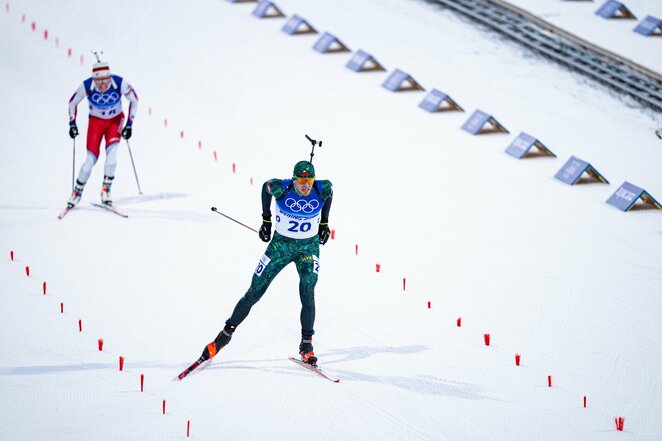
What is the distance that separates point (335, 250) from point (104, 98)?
390 centimetres

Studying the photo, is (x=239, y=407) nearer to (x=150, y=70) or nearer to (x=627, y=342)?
(x=627, y=342)

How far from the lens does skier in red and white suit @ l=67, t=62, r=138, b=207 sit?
46.3 feet

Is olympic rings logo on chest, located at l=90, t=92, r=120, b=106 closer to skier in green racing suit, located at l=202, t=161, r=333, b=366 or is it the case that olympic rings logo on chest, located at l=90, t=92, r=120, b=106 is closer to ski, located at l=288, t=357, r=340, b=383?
skier in green racing suit, located at l=202, t=161, r=333, b=366

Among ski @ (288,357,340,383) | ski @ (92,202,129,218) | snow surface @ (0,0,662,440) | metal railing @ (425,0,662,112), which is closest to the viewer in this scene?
snow surface @ (0,0,662,440)

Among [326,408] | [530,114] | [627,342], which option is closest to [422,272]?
[627,342]

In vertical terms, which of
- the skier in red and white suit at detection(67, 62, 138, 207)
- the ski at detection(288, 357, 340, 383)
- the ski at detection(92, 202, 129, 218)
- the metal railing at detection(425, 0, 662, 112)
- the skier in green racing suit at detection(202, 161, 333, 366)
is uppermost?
the metal railing at detection(425, 0, 662, 112)

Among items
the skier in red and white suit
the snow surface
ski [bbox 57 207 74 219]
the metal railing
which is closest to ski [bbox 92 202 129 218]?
the skier in red and white suit

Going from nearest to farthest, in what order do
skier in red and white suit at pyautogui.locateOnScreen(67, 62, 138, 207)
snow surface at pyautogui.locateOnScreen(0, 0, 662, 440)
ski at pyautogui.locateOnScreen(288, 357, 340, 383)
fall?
snow surface at pyautogui.locateOnScreen(0, 0, 662, 440) < ski at pyautogui.locateOnScreen(288, 357, 340, 383) < skier in red and white suit at pyautogui.locateOnScreen(67, 62, 138, 207)

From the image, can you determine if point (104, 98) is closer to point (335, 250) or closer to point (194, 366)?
point (335, 250)

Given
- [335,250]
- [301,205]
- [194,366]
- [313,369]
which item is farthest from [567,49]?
[194,366]

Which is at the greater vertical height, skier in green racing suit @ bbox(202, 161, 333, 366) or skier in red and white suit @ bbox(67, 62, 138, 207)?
skier in red and white suit @ bbox(67, 62, 138, 207)

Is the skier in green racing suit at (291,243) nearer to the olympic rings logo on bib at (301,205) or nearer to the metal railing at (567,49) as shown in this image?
the olympic rings logo on bib at (301,205)

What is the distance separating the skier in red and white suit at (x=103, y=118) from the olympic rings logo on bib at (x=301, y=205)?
5.07 metres

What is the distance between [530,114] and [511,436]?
38.1 feet
